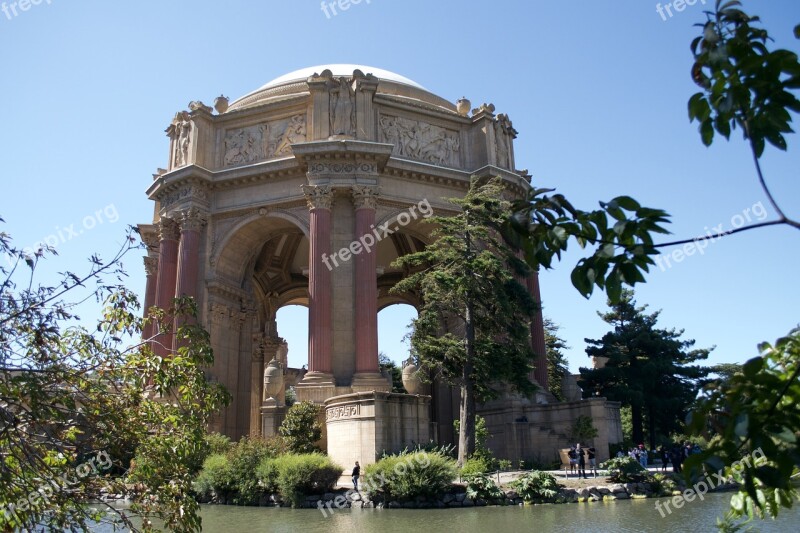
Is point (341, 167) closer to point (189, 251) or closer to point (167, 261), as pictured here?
point (189, 251)

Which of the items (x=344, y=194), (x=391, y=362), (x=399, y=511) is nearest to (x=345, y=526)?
(x=399, y=511)

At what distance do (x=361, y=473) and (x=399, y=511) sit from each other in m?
3.74

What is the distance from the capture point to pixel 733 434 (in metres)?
2.58

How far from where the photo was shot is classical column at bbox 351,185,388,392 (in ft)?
88.1

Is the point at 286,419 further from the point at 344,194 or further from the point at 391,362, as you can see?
the point at 391,362

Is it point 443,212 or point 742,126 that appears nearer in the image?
point 742,126

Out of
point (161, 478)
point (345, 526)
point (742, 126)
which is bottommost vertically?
point (345, 526)

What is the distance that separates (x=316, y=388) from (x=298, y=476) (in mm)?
8206

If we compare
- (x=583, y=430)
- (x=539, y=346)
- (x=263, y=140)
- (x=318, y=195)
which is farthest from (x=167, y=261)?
(x=583, y=430)

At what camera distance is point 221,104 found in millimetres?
34375

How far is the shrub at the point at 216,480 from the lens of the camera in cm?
2002

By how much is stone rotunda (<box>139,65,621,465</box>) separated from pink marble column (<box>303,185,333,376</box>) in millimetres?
57

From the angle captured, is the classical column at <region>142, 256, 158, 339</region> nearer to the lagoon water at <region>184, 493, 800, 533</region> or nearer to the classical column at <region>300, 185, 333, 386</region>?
the classical column at <region>300, 185, 333, 386</region>

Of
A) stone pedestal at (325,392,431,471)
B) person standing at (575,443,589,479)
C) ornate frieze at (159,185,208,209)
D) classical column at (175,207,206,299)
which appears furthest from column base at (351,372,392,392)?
ornate frieze at (159,185,208,209)
